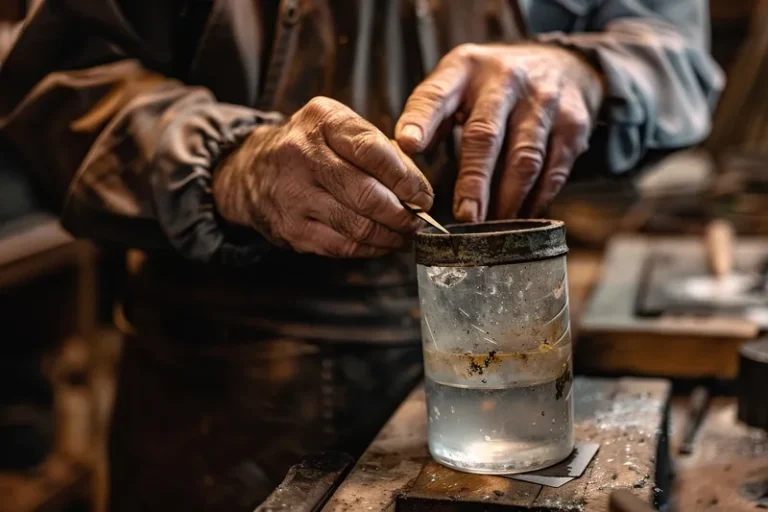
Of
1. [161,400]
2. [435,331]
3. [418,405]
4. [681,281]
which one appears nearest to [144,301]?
[161,400]

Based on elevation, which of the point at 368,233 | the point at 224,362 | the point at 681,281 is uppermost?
the point at 368,233

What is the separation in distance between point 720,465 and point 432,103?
65 cm

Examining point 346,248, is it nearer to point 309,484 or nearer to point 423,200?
point 423,200

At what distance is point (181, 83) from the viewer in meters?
1.39

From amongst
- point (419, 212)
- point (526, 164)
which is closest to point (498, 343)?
point (419, 212)

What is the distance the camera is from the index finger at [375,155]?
0.96 meters

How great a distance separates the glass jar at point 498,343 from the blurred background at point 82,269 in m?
1.37

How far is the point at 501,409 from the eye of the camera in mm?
927

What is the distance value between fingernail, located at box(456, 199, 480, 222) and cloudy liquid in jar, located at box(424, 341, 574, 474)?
190 mm

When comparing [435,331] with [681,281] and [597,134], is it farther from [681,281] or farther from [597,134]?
[681,281]

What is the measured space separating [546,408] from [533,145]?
35 centimetres

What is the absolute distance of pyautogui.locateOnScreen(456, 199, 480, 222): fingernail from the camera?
42.1 inches

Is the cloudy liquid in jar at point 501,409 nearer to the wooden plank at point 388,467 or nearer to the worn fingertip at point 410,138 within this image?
the wooden plank at point 388,467

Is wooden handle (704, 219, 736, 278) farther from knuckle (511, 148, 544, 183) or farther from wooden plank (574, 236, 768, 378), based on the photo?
knuckle (511, 148, 544, 183)
